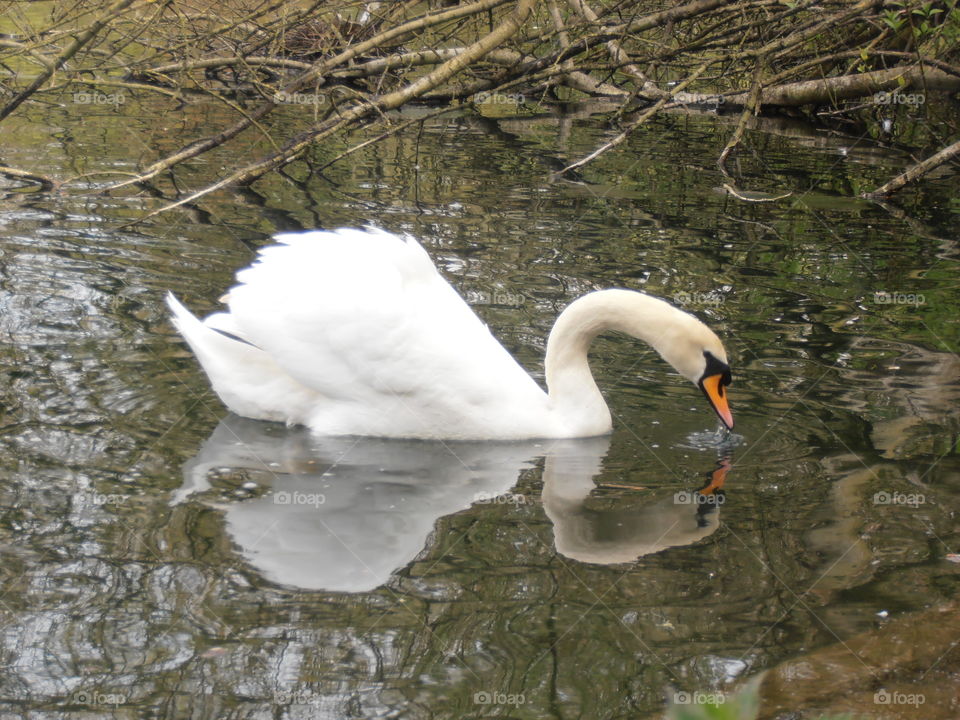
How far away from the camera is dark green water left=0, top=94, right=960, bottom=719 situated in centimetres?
354

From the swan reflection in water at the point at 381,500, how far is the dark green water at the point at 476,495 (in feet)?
0.05

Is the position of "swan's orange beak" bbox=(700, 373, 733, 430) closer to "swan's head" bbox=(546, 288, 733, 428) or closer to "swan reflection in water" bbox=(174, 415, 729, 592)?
"swan's head" bbox=(546, 288, 733, 428)

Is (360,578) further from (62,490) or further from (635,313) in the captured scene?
(635,313)

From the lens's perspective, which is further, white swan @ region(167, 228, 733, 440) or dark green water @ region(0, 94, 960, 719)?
white swan @ region(167, 228, 733, 440)

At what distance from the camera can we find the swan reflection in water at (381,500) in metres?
4.28

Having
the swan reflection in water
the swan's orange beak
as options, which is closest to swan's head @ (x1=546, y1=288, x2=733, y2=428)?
the swan's orange beak

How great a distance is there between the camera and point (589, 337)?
564cm

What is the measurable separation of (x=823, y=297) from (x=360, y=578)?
14.1 feet

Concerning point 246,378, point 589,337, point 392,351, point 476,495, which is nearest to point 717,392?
point 589,337

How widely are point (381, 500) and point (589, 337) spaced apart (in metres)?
1.42

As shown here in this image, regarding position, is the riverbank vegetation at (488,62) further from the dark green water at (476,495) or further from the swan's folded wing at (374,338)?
the swan's folded wing at (374,338)

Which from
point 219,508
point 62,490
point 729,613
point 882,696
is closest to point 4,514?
point 62,490

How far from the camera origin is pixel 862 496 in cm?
491

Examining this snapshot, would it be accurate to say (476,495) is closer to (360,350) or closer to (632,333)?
(360,350)
